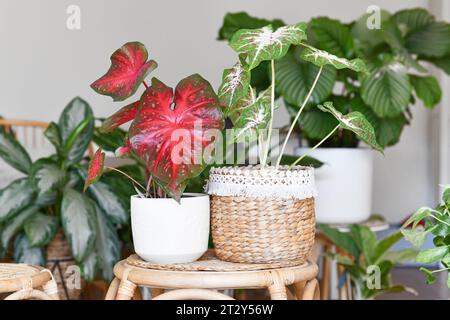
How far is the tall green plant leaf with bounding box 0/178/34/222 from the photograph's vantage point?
7.08 feet

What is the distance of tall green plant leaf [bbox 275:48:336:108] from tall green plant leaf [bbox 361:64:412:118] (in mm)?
154

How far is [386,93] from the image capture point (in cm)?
239

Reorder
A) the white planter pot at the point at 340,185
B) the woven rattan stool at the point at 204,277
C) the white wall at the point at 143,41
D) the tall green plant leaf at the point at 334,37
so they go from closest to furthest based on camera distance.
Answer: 1. the woven rattan stool at the point at 204,277
2. the white planter pot at the point at 340,185
3. the tall green plant leaf at the point at 334,37
4. the white wall at the point at 143,41

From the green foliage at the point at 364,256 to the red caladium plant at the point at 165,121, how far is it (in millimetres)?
1220

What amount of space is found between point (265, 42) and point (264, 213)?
325 millimetres

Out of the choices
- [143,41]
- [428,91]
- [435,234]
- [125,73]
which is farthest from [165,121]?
[143,41]

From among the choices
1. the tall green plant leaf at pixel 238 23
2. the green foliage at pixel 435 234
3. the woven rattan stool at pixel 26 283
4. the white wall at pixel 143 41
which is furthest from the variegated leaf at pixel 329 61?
the white wall at pixel 143 41

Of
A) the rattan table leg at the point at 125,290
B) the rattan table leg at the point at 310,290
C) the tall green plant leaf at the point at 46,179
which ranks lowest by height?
the rattan table leg at the point at 310,290

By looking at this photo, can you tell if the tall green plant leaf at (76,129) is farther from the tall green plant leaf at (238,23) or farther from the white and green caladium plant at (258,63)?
the white and green caladium plant at (258,63)

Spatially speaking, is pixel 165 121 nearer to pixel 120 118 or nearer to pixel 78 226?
pixel 120 118

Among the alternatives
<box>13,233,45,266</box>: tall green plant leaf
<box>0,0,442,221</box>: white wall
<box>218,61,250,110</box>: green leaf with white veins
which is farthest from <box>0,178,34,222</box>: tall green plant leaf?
<box>0,0,442,221</box>: white wall

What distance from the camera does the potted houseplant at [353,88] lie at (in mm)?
2357

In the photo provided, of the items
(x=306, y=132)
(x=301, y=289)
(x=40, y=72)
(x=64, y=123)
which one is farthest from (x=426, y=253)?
(x=40, y=72)

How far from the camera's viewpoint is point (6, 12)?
13.0 ft
